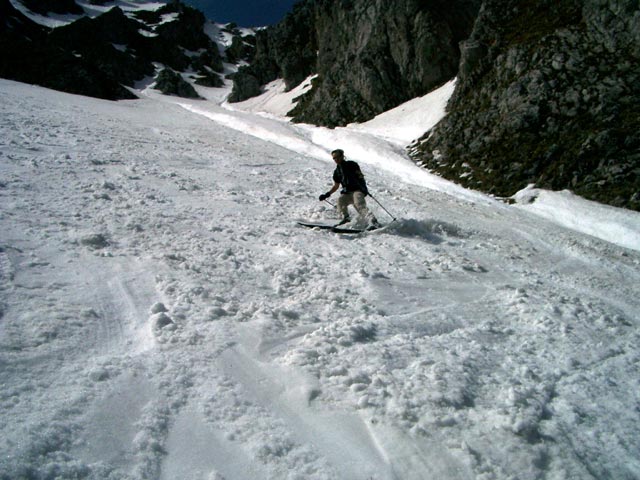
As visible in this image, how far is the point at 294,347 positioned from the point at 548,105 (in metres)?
22.1

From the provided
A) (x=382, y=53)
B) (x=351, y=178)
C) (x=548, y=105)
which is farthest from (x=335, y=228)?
(x=382, y=53)

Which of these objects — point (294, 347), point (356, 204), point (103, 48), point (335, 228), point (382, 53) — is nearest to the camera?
point (294, 347)

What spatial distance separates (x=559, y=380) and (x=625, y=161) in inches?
622

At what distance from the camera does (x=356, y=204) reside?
9.84 metres

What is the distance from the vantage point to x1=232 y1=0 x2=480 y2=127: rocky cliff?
3772 centimetres

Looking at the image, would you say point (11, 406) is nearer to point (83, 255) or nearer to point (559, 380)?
point (83, 255)

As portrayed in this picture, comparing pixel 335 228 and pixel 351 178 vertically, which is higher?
pixel 351 178

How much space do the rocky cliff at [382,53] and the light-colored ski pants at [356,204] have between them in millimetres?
32107

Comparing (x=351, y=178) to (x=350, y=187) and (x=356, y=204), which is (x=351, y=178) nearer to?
(x=350, y=187)

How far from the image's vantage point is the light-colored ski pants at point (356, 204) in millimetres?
9805

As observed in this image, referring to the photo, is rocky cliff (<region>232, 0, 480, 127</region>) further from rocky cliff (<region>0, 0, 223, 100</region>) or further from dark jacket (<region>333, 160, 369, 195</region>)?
dark jacket (<region>333, 160, 369, 195</region>)

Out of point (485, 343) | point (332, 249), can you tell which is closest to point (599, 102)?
point (332, 249)

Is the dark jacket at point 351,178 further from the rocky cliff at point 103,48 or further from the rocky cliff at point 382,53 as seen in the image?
the rocky cliff at point 103,48

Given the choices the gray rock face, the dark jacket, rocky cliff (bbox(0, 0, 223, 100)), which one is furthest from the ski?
rocky cliff (bbox(0, 0, 223, 100))
